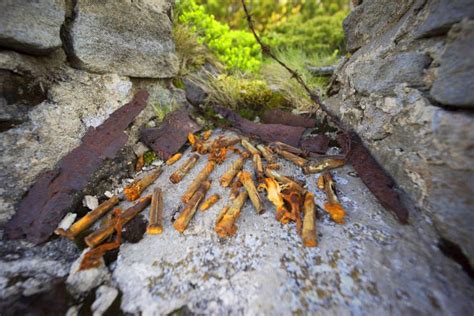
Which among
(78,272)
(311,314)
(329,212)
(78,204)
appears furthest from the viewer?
(78,204)

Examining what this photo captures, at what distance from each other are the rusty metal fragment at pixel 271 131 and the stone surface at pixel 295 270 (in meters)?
1.04

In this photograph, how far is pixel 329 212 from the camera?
5.47 ft

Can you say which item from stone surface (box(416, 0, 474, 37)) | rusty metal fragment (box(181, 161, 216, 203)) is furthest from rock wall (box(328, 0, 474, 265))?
rusty metal fragment (box(181, 161, 216, 203))

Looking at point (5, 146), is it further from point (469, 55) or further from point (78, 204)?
point (469, 55)

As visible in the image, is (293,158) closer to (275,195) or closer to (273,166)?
(273,166)

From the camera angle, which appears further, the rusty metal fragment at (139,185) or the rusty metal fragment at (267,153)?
the rusty metal fragment at (267,153)

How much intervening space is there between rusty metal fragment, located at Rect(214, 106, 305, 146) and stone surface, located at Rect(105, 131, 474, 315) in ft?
3.41

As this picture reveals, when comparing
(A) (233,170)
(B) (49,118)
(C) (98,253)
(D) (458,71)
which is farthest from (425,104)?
(B) (49,118)

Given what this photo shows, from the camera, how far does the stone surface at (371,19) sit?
6.87ft

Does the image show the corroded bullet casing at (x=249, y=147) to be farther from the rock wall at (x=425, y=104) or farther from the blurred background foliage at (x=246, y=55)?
the rock wall at (x=425, y=104)

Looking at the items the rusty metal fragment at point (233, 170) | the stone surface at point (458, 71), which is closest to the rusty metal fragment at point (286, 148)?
the rusty metal fragment at point (233, 170)

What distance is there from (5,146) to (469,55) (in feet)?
10.5

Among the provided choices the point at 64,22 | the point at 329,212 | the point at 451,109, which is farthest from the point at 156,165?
the point at 451,109

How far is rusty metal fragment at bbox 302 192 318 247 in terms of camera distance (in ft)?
4.86
